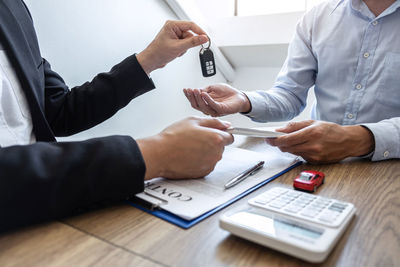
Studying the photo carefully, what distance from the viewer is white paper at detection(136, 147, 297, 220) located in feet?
1.49

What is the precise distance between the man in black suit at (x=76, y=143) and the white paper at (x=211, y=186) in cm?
2

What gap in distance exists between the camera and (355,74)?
93 cm

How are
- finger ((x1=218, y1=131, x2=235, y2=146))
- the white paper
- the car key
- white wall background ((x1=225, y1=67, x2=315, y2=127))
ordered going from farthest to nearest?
white wall background ((x1=225, y1=67, x2=315, y2=127)) < the car key < finger ((x1=218, y1=131, x2=235, y2=146)) < the white paper

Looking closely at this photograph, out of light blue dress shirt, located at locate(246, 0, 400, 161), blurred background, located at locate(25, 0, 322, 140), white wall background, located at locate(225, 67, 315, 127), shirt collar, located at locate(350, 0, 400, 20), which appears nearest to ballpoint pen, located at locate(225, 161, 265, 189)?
light blue dress shirt, located at locate(246, 0, 400, 161)

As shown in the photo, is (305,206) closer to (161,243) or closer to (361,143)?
(161,243)

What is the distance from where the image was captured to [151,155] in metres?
0.51

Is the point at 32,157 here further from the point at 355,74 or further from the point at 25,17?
the point at 355,74

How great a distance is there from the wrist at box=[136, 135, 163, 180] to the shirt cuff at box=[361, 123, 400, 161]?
1.66ft

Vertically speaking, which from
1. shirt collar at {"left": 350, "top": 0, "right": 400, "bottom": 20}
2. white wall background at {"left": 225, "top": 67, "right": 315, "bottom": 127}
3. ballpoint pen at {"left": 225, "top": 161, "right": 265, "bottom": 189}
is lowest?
white wall background at {"left": 225, "top": 67, "right": 315, "bottom": 127}

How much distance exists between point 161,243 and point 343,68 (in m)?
0.86

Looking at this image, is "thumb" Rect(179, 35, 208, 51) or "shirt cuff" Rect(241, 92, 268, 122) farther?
"shirt cuff" Rect(241, 92, 268, 122)

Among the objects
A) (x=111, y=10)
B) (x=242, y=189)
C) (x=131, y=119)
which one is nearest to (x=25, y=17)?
(x=111, y=10)

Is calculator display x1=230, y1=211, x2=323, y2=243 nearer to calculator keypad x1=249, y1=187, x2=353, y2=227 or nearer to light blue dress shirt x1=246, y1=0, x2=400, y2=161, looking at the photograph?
calculator keypad x1=249, y1=187, x2=353, y2=227

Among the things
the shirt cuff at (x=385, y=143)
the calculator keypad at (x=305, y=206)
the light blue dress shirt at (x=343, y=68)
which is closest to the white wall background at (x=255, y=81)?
the light blue dress shirt at (x=343, y=68)
